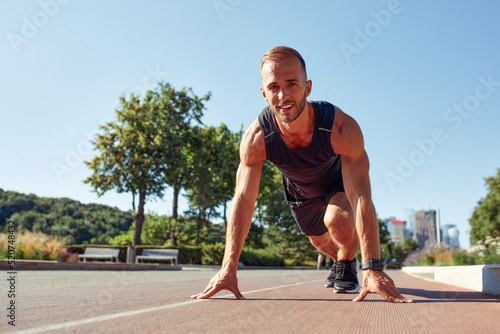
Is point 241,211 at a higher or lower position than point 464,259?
higher

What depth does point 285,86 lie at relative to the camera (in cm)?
336

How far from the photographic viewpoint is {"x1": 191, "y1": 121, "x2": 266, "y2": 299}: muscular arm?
125 inches

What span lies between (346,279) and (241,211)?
1403 mm

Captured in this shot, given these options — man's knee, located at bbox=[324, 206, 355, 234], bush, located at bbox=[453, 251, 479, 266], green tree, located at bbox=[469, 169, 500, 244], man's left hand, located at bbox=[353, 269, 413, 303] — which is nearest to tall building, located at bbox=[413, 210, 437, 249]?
green tree, located at bbox=[469, 169, 500, 244]

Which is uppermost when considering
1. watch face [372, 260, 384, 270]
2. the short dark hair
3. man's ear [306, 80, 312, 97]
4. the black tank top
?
the short dark hair

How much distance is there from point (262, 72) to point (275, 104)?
0.97 feet

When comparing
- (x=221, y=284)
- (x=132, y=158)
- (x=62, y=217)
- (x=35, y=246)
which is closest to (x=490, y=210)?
(x=132, y=158)

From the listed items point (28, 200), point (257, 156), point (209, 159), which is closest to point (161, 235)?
point (209, 159)

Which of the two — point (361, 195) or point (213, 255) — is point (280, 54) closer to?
point (361, 195)

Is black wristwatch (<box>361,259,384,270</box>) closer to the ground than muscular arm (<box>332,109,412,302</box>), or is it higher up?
closer to the ground

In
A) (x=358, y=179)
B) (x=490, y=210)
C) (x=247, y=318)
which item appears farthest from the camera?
(x=490, y=210)

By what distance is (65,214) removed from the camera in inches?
2062

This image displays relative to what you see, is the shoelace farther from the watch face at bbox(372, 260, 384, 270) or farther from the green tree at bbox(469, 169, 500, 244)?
the green tree at bbox(469, 169, 500, 244)

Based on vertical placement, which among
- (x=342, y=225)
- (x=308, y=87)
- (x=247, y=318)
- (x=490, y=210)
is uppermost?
(x=490, y=210)
